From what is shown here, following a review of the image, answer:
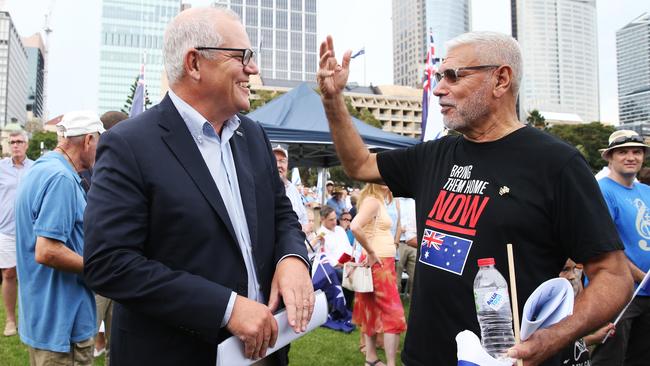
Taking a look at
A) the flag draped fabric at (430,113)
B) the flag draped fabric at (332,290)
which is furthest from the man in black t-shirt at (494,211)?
the flag draped fabric at (430,113)

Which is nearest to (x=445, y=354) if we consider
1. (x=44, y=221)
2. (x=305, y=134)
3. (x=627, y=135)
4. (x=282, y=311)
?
(x=282, y=311)

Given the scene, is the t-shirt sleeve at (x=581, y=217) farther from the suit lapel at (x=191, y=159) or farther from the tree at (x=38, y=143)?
the tree at (x=38, y=143)

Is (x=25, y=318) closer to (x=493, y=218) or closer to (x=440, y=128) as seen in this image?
(x=493, y=218)

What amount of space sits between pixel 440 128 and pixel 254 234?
237 inches

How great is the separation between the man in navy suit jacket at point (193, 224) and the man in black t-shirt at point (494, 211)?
59 cm

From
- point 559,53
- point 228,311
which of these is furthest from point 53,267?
point 559,53

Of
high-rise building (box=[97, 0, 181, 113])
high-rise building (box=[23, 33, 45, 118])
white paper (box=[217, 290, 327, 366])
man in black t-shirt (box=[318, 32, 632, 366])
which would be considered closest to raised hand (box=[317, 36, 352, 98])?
man in black t-shirt (box=[318, 32, 632, 366])

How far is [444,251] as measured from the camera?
193 cm

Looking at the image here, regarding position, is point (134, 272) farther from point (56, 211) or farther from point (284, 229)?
point (56, 211)

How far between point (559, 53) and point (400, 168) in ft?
633

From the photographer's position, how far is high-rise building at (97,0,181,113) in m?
136

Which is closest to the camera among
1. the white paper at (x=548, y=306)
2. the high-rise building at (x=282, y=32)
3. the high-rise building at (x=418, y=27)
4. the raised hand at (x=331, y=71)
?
the white paper at (x=548, y=306)

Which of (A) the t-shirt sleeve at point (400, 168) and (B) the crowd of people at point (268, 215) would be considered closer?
(B) the crowd of people at point (268, 215)

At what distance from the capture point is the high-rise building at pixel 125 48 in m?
136
